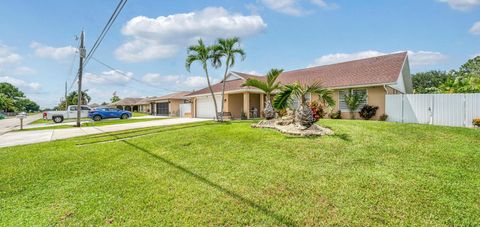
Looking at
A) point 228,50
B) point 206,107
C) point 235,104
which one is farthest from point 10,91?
point 228,50

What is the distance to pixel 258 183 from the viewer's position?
4.69m

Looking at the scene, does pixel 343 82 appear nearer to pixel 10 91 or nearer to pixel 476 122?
pixel 476 122

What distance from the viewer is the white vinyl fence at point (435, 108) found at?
1099cm

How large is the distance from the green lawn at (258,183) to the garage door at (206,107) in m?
15.4

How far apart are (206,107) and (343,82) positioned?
13660 mm

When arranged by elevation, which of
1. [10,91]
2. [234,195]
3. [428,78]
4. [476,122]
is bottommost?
[234,195]

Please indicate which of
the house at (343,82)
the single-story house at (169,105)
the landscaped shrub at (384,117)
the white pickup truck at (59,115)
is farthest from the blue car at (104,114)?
the landscaped shrub at (384,117)

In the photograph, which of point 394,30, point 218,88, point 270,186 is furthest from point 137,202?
point 218,88

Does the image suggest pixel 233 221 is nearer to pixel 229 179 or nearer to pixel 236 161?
pixel 229 179

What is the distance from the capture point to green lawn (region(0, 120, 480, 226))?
3576 millimetres

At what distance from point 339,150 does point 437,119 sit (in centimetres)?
924

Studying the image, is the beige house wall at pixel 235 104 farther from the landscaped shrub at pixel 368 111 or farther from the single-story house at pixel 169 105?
the single-story house at pixel 169 105

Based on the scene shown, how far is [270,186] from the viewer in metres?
4.52

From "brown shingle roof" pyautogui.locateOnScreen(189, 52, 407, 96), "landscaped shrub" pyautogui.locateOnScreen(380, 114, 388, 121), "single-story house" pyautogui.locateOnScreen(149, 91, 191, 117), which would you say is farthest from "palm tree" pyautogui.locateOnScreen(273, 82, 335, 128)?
"single-story house" pyautogui.locateOnScreen(149, 91, 191, 117)
